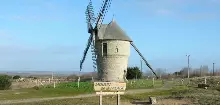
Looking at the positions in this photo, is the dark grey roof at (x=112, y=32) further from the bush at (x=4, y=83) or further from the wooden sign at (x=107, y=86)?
the wooden sign at (x=107, y=86)

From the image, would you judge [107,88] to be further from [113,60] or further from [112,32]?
[112,32]

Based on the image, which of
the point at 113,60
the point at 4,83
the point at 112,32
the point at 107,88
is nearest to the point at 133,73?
the point at 113,60

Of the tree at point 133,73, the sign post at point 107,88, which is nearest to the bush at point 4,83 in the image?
the tree at point 133,73

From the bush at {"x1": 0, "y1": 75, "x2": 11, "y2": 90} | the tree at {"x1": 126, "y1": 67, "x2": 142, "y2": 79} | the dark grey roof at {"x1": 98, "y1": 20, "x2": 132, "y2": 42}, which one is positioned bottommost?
the bush at {"x1": 0, "y1": 75, "x2": 11, "y2": 90}

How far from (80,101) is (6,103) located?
19.9 ft

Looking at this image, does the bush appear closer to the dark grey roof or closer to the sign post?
the dark grey roof

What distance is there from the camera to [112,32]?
63062 millimetres

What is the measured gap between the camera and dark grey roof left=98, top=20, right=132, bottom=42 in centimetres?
6244

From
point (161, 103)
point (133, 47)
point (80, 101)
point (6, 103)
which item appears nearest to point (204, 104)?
point (161, 103)

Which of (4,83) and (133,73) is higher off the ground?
(133,73)

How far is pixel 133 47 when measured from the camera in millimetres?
68062

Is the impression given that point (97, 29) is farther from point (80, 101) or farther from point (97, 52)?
point (80, 101)

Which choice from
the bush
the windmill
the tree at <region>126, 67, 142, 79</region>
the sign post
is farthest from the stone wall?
the sign post

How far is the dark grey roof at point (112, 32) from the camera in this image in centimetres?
6244
